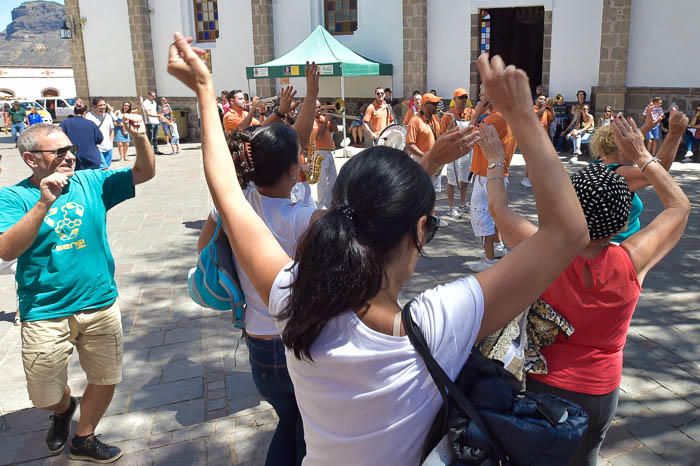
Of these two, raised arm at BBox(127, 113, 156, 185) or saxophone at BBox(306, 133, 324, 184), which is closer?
raised arm at BBox(127, 113, 156, 185)

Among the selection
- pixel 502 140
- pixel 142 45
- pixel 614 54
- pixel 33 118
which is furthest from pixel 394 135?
pixel 33 118

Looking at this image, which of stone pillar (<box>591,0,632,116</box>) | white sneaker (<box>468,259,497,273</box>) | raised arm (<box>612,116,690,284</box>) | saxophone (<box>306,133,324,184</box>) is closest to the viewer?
raised arm (<box>612,116,690,284</box>)

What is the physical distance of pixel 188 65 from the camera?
152 cm

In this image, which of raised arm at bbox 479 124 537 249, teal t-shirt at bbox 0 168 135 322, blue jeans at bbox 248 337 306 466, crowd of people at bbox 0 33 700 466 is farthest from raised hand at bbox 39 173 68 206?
raised arm at bbox 479 124 537 249

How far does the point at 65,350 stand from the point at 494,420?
2.42 m

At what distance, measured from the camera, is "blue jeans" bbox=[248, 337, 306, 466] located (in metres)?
2.36

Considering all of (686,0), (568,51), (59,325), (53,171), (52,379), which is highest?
(686,0)

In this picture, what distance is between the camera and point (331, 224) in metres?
1.27

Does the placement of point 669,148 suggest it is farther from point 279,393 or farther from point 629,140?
point 279,393

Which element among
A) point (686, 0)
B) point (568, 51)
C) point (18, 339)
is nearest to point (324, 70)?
point (568, 51)

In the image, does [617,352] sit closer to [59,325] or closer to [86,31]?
[59,325]

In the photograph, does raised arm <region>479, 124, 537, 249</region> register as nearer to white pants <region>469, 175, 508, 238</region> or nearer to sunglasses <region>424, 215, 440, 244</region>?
sunglasses <region>424, 215, 440, 244</region>

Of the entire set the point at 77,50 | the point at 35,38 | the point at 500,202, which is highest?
the point at 35,38

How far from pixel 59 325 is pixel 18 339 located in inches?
91.1
